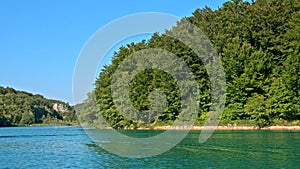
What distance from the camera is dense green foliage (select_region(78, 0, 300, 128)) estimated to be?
6091cm

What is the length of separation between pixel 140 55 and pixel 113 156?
51.5 metres

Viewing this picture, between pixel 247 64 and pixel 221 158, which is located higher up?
pixel 247 64

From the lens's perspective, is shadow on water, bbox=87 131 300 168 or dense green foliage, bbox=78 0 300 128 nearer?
shadow on water, bbox=87 131 300 168

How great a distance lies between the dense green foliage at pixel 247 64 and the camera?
60906 millimetres

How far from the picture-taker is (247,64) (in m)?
65.9

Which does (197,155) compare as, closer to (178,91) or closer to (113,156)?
(113,156)

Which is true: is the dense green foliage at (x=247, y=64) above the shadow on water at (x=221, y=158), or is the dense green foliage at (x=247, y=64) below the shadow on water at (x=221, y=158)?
above

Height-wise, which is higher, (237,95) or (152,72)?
(152,72)

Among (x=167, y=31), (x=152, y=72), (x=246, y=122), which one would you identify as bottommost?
(x=246, y=122)

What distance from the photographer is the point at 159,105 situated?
74.2m

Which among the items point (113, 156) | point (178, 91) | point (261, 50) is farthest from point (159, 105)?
point (113, 156)

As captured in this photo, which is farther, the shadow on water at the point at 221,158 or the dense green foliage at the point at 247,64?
the dense green foliage at the point at 247,64

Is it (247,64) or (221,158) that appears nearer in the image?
(221,158)

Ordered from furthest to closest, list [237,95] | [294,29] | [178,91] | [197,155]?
[178,91]
[237,95]
[294,29]
[197,155]
